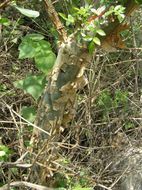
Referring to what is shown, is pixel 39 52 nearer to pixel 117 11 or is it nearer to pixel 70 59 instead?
pixel 70 59

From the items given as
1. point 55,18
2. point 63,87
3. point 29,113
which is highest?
point 55,18

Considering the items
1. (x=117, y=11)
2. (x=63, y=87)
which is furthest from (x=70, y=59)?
(x=117, y=11)

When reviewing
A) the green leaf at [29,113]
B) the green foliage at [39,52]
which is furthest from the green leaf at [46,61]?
the green leaf at [29,113]

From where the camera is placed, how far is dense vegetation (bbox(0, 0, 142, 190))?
4.35 feet

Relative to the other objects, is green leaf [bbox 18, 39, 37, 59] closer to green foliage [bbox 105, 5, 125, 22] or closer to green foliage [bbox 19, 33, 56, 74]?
green foliage [bbox 19, 33, 56, 74]

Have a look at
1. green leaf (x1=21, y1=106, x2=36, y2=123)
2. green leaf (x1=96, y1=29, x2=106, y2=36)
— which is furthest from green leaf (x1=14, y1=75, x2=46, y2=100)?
green leaf (x1=96, y1=29, x2=106, y2=36)

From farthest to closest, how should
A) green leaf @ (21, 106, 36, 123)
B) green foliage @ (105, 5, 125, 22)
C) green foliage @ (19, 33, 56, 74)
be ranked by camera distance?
green leaf @ (21, 106, 36, 123) < green foliage @ (19, 33, 56, 74) < green foliage @ (105, 5, 125, 22)

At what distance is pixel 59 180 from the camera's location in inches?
64.9

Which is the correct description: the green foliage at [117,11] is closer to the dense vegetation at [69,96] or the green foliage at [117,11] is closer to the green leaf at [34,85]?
the dense vegetation at [69,96]

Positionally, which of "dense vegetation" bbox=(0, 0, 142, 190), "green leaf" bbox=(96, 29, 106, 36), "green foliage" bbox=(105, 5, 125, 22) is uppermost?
"green foliage" bbox=(105, 5, 125, 22)

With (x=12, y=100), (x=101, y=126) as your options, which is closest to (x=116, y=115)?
(x=101, y=126)

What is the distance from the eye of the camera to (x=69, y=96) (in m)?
1.46

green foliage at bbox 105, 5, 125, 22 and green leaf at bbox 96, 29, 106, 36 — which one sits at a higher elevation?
green foliage at bbox 105, 5, 125, 22

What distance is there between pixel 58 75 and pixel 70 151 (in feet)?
1.78
